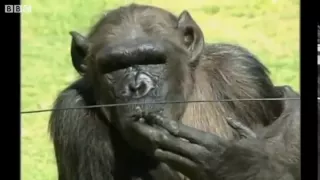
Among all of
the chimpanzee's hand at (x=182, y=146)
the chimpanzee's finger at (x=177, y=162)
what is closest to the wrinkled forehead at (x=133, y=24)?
the chimpanzee's hand at (x=182, y=146)

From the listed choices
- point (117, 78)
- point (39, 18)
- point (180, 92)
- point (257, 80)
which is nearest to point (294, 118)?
point (257, 80)

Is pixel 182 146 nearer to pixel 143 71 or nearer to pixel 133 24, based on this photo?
pixel 143 71

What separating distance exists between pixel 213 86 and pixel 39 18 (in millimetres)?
800

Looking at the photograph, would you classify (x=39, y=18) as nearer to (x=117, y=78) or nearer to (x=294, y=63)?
(x=117, y=78)

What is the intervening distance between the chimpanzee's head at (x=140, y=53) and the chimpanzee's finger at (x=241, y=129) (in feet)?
0.75

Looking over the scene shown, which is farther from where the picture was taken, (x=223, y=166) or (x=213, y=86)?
(x=213, y=86)

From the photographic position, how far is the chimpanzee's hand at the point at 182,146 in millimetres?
3154

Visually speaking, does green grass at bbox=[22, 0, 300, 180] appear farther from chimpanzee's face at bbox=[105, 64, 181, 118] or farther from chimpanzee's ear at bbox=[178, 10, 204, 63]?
chimpanzee's face at bbox=[105, 64, 181, 118]

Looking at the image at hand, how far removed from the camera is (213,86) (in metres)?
3.40

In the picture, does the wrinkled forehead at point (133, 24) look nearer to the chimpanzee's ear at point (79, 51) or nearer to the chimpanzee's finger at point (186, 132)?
the chimpanzee's ear at point (79, 51)

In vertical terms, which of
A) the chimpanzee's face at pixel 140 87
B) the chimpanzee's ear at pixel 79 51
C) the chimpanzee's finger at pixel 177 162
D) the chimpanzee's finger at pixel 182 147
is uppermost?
the chimpanzee's ear at pixel 79 51
